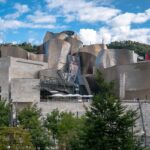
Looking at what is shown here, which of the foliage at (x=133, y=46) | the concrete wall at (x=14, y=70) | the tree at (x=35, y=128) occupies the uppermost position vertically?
the foliage at (x=133, y=46)

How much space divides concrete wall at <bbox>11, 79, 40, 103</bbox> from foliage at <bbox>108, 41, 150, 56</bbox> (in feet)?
204

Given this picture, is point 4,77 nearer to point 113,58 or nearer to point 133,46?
point 113,58

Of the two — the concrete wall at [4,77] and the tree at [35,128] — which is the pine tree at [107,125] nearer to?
the tree at [35,128]

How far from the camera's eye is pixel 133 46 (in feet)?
373

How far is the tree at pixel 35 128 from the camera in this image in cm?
2642

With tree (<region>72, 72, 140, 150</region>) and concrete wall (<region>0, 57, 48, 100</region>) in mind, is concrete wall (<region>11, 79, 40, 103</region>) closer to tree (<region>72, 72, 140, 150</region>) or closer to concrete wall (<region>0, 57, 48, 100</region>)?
concrete wall (<region>0, 57, 48, 100</region>)

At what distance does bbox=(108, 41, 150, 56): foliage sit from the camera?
109312 mm

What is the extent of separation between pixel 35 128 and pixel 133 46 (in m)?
87.8

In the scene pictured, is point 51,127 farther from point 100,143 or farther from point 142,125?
point 100,143

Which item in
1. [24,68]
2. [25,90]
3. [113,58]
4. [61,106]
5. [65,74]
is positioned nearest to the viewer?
[61,106]

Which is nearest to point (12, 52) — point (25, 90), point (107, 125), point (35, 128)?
point (25, 90)

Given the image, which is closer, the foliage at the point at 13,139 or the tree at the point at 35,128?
the foliage at the point at 13,139

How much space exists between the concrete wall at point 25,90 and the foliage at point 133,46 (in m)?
62.1

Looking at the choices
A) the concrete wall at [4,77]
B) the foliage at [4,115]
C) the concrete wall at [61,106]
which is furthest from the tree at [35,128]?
the concrete wall at [4,77]
